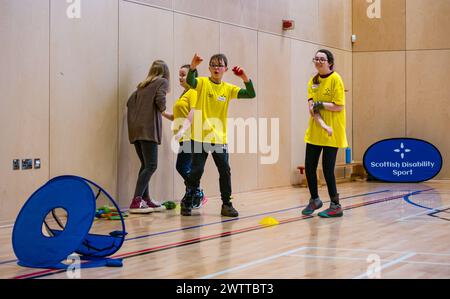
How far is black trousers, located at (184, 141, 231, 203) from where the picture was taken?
7.61m

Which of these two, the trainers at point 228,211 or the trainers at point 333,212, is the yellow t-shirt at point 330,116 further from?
the trainers at point 228,211

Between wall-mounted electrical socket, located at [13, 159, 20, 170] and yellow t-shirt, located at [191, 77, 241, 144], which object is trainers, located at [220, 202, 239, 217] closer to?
yellow t-shirt, located at [191, 77, 241, 144]

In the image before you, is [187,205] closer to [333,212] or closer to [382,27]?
[333,212]

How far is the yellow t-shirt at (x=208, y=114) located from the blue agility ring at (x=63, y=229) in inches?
108

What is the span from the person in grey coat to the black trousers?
0.61 meters

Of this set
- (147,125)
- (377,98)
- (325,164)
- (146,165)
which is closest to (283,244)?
(325,164)

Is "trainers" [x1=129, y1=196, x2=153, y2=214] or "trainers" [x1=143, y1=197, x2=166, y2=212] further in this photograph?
"trainers" [x1=143, y1=197, x2=166, y2=212]

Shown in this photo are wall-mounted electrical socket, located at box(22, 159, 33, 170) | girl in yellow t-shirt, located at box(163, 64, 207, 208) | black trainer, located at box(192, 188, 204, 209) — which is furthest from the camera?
girl in yellow t-shirt, located at box(163, 64, 207, 208)

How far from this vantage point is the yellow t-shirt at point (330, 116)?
24.7 ft

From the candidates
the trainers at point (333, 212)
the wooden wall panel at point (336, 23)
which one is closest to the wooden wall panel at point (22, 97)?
the trainers at point (333, 212)

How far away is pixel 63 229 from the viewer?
4.93 metres

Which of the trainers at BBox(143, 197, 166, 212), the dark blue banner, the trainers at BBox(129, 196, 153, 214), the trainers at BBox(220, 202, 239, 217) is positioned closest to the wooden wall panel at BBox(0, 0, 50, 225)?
the trainers at BBox(129, 196, 153, 214)

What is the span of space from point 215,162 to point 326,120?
122cm

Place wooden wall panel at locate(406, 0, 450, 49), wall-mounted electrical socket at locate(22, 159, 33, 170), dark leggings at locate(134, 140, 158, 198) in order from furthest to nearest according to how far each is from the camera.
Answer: wooden wall panel at locate(406, 0, 450, 49)
dark leggings at locate(134, 140, 158, 198)
wall-mounted electrical socket at locate(22, 159, 33, 170)
